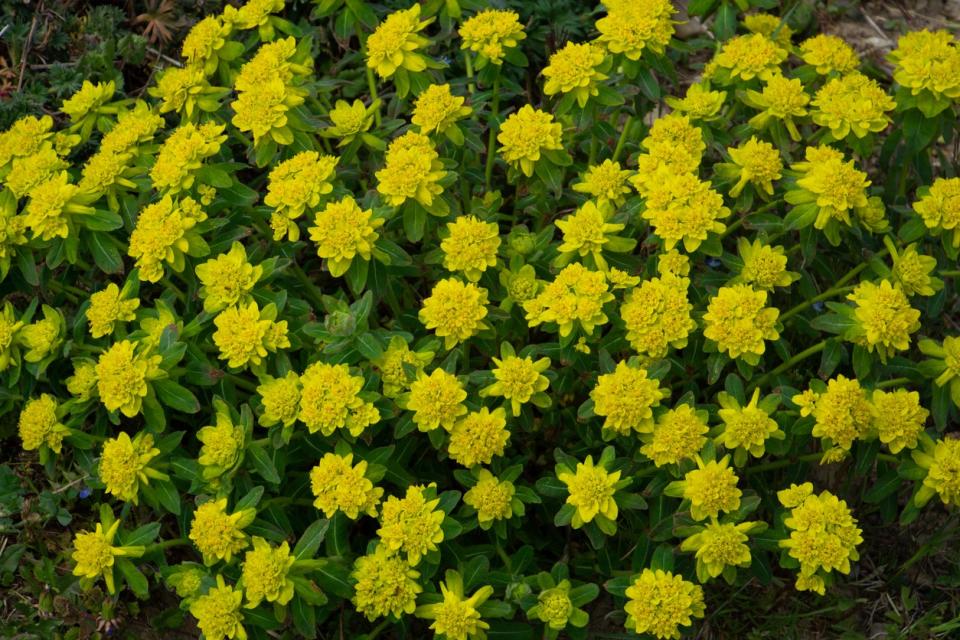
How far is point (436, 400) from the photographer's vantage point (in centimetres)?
311

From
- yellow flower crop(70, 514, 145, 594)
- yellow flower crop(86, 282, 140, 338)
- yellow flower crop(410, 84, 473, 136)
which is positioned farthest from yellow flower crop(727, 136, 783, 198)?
yellow flower crop(70, 514, 145, 594)

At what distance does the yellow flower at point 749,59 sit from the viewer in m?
3.87

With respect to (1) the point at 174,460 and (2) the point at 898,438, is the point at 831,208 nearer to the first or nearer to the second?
(2) the point at 898,438

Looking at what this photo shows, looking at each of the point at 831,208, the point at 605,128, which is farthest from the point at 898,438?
the point at 605,128

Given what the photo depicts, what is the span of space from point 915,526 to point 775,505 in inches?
34.0

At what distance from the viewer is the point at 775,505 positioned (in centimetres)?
366

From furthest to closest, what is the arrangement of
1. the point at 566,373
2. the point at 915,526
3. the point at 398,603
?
the point at 915,526, the point at 566,373, the point at 398,603

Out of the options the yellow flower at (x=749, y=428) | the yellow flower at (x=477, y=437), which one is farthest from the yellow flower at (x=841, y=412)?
the yellow flower at (x=477, y=437)

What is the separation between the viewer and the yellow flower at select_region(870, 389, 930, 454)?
3213mm

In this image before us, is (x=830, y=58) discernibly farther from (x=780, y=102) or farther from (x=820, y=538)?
(x=820, y=538)

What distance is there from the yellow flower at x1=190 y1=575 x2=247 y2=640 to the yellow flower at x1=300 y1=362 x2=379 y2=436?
0.55 meters

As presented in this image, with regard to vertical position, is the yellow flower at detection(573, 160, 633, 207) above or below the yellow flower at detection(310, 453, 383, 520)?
above

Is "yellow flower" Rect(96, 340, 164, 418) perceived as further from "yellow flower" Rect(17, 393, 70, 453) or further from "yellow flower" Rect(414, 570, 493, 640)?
"yellow flower" Rect(414, 570, 493, 640)

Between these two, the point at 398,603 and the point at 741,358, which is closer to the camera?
the point at 398,603
